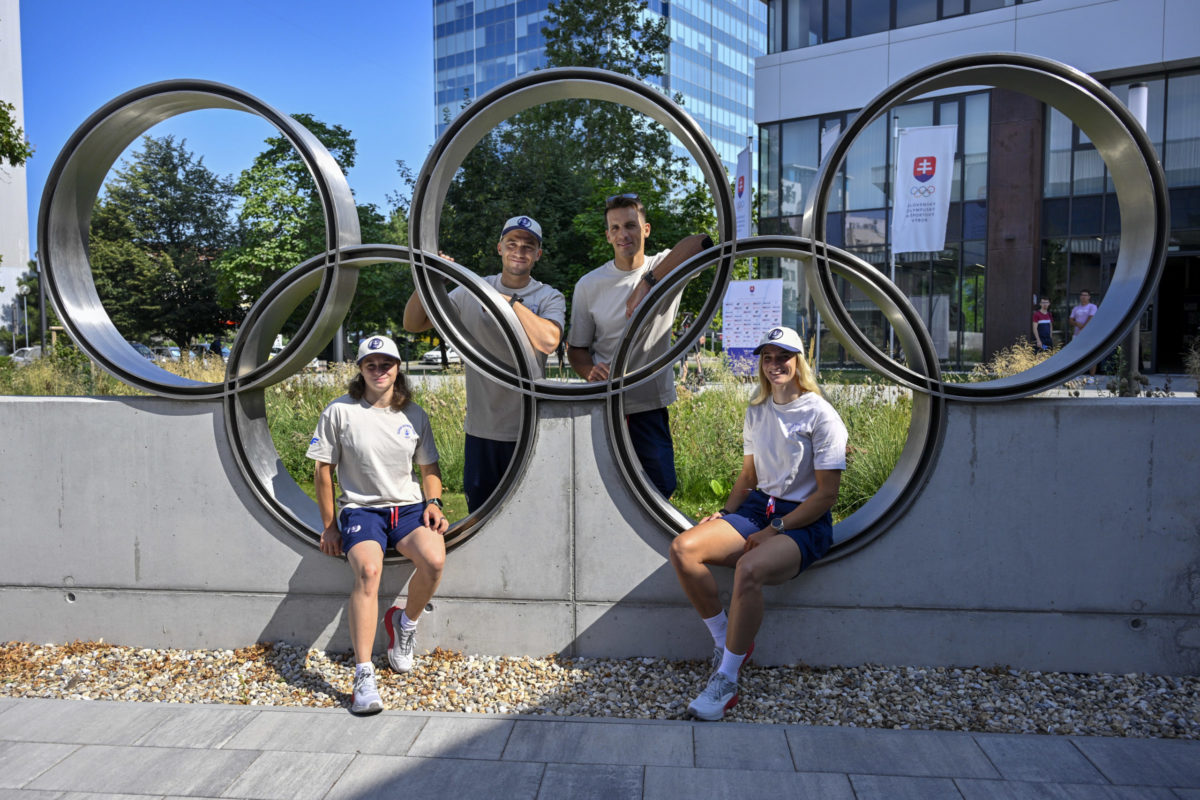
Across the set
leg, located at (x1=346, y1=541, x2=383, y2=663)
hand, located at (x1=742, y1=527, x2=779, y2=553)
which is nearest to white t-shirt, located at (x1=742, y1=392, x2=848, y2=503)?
hand, located at (x1=742, y1=527, x2=779, y2=553)

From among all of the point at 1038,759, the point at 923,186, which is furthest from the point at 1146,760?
the point at 923,186

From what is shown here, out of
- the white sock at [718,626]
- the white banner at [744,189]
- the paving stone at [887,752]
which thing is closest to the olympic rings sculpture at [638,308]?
the white sock at [718,626]

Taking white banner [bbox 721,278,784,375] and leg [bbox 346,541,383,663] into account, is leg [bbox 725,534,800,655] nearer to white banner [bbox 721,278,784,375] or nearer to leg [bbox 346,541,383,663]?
leg [bbox 346,541,383,663]

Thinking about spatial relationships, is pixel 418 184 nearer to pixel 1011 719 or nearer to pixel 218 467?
pixel 218 467

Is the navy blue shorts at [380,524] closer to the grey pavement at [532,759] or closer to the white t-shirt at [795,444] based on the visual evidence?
the grey pavement at [532,759]

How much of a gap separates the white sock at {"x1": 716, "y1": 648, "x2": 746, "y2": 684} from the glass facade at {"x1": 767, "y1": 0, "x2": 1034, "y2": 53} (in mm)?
20126

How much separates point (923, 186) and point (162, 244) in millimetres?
35208

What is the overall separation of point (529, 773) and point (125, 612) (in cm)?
248

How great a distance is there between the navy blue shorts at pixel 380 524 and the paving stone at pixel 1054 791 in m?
2.41

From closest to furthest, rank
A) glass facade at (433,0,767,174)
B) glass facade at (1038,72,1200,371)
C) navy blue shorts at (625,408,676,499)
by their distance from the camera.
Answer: navy blue shorts at (625,408,676,499)
glass facade at (1038,72,1200,371)
glass facade at (433,0,767,174)

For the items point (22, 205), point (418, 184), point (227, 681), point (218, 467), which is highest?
point (22, 205)

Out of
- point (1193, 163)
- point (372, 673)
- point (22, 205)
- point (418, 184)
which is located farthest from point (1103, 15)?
point (22, 205)

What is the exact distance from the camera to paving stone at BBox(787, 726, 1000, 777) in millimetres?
2932

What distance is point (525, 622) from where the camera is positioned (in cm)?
399
